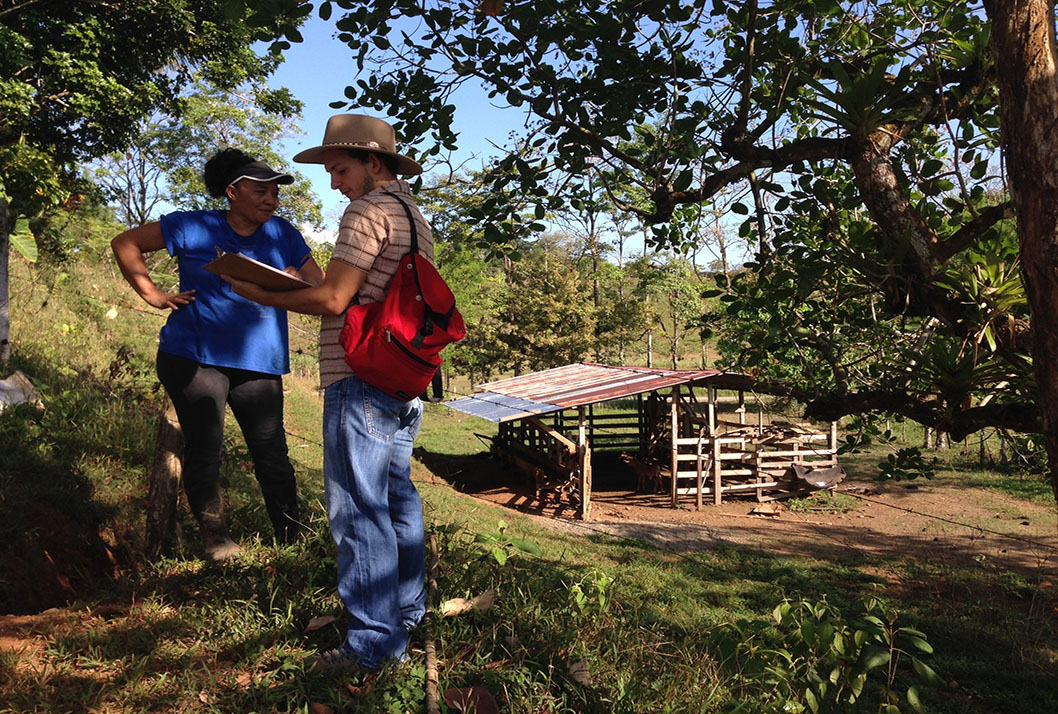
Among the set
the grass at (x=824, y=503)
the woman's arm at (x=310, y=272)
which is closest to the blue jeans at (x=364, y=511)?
the woman's arm at (x=310, y=272)

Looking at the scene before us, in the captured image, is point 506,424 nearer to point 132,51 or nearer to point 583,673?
point 132,51

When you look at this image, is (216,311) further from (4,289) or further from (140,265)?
(4,289)

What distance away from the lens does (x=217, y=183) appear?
3.33m

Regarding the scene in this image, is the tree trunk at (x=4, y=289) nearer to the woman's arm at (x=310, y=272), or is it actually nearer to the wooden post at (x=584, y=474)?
the woman's arm at (x=310, y=272)

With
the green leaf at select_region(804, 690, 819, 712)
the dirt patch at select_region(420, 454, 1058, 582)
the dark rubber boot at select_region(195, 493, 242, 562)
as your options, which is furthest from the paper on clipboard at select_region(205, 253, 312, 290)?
the dirt patch at select_region(420, 454, 1058, 582)

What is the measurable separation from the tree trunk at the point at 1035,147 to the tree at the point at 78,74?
8.15 metres

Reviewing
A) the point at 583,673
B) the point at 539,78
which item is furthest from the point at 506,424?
the point at 583,673

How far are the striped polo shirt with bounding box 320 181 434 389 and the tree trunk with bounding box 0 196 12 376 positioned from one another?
641 cm

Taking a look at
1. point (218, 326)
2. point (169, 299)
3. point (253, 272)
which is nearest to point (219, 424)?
point (218, 326)

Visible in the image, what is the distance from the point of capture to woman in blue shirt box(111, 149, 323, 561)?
3225 mm

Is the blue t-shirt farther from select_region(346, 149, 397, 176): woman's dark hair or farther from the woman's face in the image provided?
select_region(346, 149, 397, 176): woman's dark hair

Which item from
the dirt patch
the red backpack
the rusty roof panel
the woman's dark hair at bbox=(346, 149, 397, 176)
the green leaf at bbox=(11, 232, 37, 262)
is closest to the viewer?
the red backpack

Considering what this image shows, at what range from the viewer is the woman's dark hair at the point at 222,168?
3311 mm

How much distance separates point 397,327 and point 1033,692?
712 centimetres
